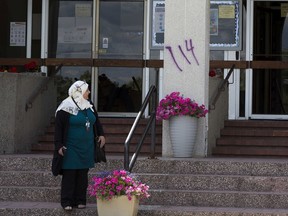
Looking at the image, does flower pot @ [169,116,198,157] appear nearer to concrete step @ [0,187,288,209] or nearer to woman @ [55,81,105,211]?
concrete step @ [0,187,288,209]

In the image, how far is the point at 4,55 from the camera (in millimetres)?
14258

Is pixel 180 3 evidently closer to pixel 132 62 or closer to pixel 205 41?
pixel 205 41

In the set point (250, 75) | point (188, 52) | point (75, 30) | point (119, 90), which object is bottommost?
point (119, 90)

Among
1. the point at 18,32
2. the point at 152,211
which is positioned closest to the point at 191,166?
the point at 152,211

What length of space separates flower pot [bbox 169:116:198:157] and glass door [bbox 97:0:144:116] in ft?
10.8

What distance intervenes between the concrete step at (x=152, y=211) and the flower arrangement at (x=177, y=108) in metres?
1.77

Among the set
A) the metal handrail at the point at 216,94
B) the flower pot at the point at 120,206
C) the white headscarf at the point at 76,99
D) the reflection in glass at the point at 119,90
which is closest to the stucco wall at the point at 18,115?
the reflection in glass at the point at 119,90

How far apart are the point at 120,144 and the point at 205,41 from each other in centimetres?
237

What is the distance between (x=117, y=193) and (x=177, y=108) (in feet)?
8.37

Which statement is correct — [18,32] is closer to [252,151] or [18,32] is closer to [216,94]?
[216,94]

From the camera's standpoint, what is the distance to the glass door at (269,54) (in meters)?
13.6

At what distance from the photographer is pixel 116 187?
26.6 feet

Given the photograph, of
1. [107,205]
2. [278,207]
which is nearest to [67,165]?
[107,205]

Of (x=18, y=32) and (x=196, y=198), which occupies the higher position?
(x=18, y=32)
